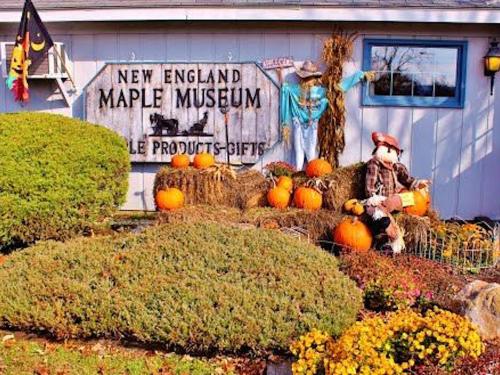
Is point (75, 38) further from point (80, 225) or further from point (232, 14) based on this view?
point (80, 225)

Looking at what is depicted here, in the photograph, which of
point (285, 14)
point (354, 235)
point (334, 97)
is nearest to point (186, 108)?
point (285, 14)

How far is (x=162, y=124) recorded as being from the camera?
8359 mm

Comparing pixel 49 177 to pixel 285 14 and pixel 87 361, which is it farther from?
pixel 285 14

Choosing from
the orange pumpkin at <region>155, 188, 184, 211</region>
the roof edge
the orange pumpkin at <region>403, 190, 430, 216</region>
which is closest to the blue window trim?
the roof edge

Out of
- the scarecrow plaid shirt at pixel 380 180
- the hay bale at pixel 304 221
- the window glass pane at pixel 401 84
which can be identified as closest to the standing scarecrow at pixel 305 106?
the window glass pane at pixel 401 84

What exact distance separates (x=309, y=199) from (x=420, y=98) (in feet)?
8.85

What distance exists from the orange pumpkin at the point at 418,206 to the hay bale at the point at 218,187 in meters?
1.85

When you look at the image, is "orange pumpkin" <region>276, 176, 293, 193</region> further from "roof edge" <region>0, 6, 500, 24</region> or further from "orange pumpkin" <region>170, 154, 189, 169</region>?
"roof edge" <region>0, 6, 500, 24</region>

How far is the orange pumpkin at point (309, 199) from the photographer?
672 centimetres

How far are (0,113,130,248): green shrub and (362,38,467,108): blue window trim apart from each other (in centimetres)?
391

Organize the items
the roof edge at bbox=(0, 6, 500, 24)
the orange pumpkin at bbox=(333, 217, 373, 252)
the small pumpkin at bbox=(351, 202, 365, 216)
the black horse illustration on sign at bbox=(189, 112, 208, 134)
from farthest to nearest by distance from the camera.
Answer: the black horse illustration on sign at bbox=(189, 112, 208, 134) → the roof edge at bbox=(0, 6, 500, 24) → the small pumpkin at bbox=(351, 202, 365, 216) → the orange pumpkin at bbox=(333, 217, 373, 252)

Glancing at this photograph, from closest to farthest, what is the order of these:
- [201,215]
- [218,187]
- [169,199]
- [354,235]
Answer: [354,235] < [201,215] < [169,199] < [218,187]

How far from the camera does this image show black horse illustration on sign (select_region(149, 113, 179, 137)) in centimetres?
835

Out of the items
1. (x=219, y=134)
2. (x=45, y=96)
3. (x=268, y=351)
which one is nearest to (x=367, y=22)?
(x=219, y=134)
